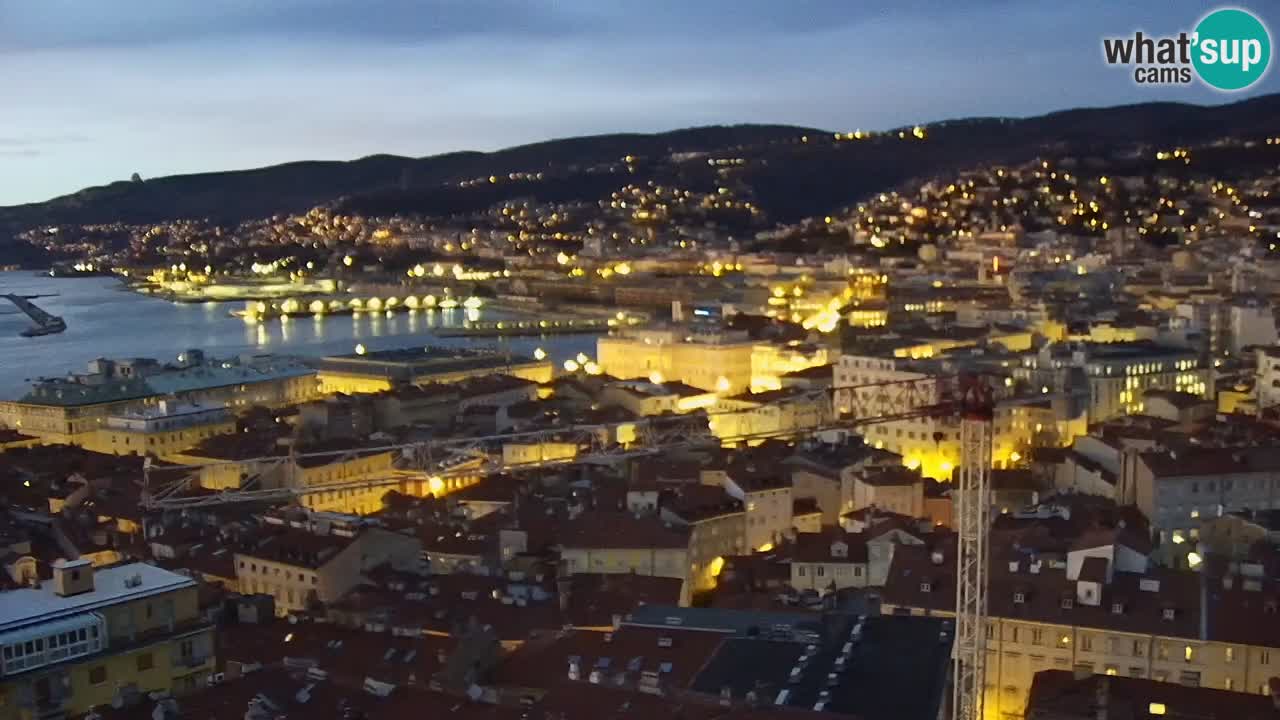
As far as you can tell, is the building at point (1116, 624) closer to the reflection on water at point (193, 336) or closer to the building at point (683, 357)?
the building at point (683, 357)

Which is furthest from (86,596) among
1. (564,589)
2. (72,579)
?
(564,589)

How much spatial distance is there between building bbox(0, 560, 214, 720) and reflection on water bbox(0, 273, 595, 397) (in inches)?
632

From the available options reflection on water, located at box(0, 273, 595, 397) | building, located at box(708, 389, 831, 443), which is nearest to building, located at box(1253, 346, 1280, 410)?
building, located at box(708, 389, 831, 443)

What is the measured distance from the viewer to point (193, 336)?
29750mm

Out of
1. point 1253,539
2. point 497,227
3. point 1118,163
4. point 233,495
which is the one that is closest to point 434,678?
point 1253,539

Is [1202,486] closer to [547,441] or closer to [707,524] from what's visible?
[707,524]

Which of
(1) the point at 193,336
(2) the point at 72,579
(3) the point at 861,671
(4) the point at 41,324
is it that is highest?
(2) the point at 72,579

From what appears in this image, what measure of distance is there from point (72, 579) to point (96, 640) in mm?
246

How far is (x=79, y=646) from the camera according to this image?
153 inches

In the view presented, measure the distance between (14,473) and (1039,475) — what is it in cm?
689

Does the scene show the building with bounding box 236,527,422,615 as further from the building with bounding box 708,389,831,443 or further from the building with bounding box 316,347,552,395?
the building with bounding box 316,347,552,395

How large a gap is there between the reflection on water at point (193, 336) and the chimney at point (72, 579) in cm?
1602

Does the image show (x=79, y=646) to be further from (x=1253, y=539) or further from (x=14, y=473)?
(x=14, y=473)

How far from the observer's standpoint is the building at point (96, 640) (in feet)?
12.4
